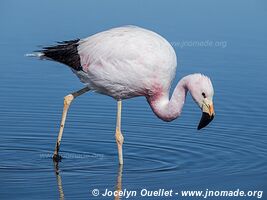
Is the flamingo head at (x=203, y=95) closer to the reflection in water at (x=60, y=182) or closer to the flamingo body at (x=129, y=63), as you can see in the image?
the flamingo body at (x=129, y=63)

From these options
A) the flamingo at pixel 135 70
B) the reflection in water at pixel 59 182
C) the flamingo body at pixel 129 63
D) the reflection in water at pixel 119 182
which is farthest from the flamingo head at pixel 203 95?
the reflection in water at pixel 59 182

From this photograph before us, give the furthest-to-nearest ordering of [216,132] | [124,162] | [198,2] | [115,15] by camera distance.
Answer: [198,2] → [115,15] → [216,132] → [124,162]

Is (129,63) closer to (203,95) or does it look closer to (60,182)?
(203,95)

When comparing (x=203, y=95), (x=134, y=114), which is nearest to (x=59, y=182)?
(x=203, y=95)

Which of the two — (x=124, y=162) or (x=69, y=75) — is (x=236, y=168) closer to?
(x=124, y=162)

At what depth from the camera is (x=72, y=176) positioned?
10.8 meters

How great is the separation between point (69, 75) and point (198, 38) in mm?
2803

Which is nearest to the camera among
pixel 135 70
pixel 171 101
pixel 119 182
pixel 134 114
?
pixel 119 182

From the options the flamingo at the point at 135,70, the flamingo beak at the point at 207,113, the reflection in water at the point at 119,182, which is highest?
the flamingo at the point at 135,70

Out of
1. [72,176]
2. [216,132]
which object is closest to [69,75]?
[216,132]

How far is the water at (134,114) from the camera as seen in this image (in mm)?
10727

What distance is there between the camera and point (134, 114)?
13664 millimetres

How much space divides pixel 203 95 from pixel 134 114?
2769 mm

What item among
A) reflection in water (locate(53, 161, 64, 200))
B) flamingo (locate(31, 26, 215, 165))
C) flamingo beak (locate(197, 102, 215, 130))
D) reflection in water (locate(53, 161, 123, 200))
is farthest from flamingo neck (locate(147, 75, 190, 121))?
reflection in water (locate(53, 161, 64, 200))
